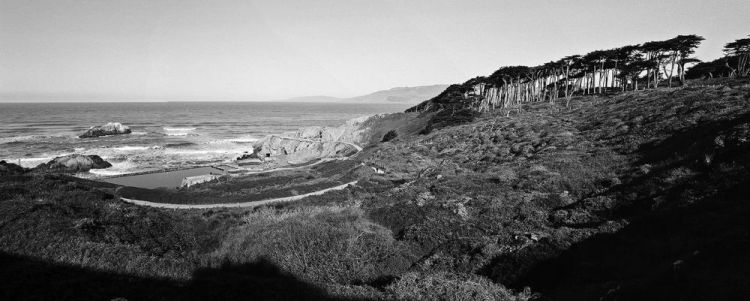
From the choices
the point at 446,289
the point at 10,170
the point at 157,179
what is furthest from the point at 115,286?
the point at 157,179

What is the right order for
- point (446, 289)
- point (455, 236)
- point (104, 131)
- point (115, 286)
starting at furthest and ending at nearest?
point (104, 131) → point (455, 236) → point (446, 289) → point (115, 286)

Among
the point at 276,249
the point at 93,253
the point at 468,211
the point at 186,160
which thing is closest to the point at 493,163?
the point at 468,211

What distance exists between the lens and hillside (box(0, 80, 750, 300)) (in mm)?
9102

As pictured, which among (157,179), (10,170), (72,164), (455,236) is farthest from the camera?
(72,164)

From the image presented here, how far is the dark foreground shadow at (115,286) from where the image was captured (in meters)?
8.08

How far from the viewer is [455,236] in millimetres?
15797

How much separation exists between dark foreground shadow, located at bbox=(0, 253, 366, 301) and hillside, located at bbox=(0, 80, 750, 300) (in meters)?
0.05

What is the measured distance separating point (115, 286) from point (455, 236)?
40.1ft

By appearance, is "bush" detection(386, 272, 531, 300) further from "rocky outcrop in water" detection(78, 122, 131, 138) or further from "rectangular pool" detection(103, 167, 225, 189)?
"rocky outcrop in water" detection(78, 122, 131, 138)

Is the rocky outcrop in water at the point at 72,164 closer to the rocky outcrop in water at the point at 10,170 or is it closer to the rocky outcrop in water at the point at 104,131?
the rocky outcrop in water at the point at 10,170

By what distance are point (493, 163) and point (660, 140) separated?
38.9ft

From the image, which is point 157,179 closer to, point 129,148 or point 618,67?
point 129,148

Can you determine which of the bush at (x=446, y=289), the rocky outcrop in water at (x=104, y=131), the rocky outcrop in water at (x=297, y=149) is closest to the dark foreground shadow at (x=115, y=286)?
the bush at (x=446, y=289)

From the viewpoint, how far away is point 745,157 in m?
16.2
